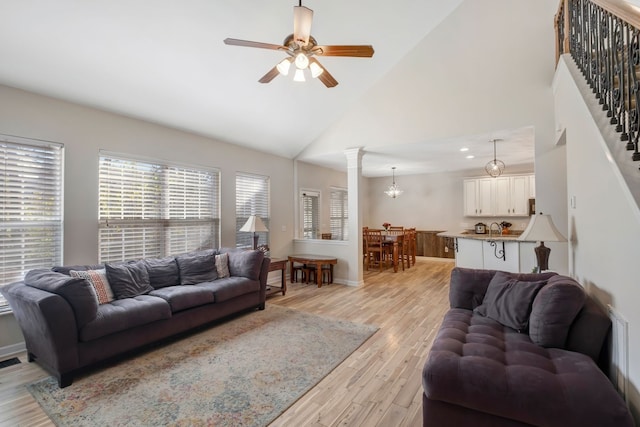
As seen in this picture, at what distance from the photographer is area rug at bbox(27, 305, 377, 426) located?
203 centimetres

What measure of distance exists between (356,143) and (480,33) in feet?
7.94

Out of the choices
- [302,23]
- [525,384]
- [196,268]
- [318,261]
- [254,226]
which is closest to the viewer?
[525,384]

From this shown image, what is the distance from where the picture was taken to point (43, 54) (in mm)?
2842

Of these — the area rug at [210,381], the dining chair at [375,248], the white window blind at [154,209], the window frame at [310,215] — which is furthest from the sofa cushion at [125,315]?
the dining chair at [375,248]

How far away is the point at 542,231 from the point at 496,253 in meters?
2.01

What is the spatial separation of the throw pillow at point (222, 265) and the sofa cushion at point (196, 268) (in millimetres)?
65

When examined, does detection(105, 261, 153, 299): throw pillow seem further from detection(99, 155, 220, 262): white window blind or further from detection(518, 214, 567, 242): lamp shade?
detection(518, 214, 567, 242): lamp shade

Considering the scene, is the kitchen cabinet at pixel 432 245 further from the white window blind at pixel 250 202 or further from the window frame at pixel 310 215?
the white window blind at pixel 250 202

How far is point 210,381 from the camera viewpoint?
2.43 metres

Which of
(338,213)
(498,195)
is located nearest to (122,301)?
(338,213)

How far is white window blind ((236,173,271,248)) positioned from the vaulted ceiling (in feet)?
2.20

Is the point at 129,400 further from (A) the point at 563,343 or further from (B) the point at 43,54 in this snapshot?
(B) the point at 43,54

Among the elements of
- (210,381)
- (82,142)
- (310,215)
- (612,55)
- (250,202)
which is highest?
(612,55)

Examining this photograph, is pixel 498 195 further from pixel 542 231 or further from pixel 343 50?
pixel 343 50
